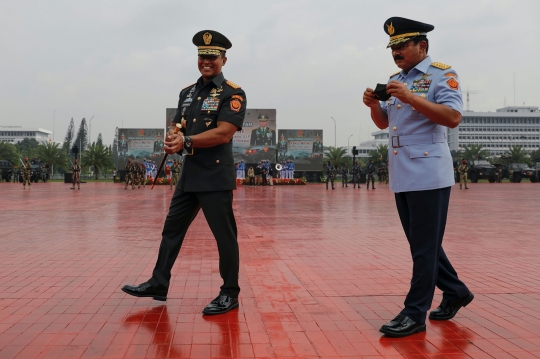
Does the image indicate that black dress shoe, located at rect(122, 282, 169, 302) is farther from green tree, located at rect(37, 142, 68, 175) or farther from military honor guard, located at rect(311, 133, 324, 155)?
green tree, located at rect(37, 142, 68, 175)

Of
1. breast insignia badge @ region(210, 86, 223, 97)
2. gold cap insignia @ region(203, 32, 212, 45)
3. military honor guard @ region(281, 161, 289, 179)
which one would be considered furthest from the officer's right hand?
military honor guard @ region(281, 161, 289, 179)

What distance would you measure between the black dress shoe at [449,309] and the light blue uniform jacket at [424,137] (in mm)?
829

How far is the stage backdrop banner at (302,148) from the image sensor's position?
42.4 m

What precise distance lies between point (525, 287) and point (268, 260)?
2655 mm

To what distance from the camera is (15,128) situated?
167625mm

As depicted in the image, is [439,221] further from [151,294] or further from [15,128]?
[15,128]

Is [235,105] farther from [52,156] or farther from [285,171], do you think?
[52,156]

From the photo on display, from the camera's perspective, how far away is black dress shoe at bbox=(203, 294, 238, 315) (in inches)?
143

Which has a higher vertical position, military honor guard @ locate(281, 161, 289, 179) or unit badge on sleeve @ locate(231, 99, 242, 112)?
unit badge on sleeve @ locate(231, 99, 242, 112)

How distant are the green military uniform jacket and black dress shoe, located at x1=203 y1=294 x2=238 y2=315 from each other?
2.57ft

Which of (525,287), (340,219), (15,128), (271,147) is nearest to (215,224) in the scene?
(525,287)

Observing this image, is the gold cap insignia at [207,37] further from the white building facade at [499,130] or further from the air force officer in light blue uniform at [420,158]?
the white building facade at [499,130]

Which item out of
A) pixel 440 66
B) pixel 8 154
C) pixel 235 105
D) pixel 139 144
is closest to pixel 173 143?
pixel 235 105

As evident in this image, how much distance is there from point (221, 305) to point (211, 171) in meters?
0.94
